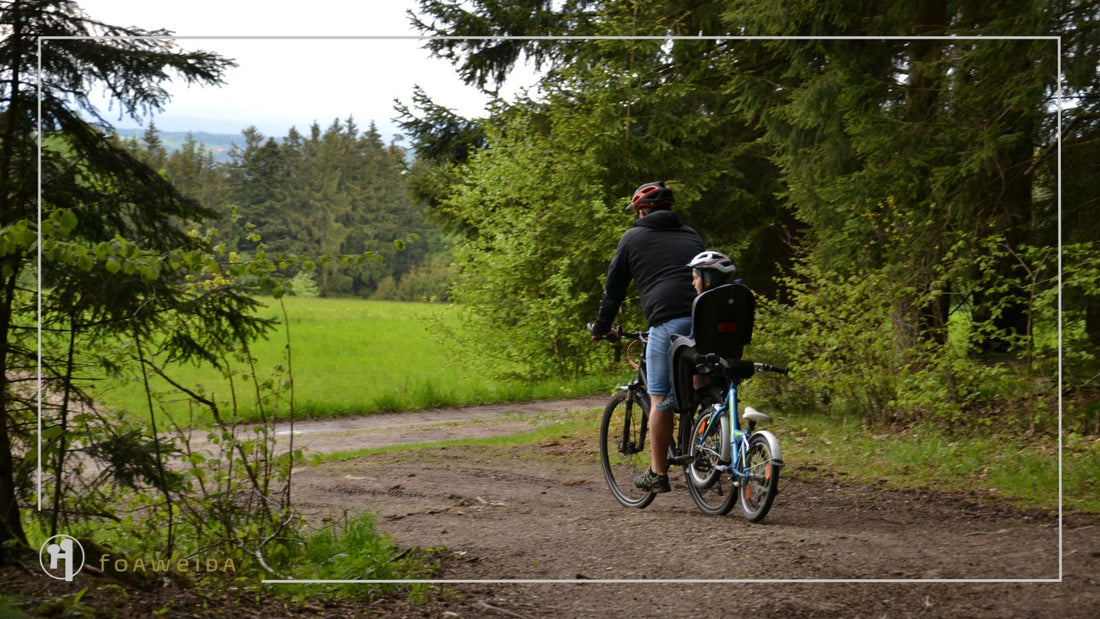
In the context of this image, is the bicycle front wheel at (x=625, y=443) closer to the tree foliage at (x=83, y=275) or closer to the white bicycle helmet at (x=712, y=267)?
the white bicycle helmet at (x=712, y=267)

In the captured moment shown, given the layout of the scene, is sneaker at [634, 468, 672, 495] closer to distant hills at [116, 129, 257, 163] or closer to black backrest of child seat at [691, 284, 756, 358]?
black backrest of child seat at [691, 284, 756, 358]

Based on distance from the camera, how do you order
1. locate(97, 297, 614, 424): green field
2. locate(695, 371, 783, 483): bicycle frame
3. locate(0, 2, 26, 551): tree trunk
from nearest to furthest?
locate(0, 2, 26, 551): tree trunk, locate(97, 297, 614, 424): green field, locate(695, 371, 783, 483): bicycle frame

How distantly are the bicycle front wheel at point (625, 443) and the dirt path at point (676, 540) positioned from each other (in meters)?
0.14

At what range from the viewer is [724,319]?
4.43 m

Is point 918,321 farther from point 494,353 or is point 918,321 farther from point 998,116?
point 494,353

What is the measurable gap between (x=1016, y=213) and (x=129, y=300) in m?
5.11

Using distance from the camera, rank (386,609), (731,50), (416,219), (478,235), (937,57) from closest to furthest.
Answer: (386,609)
(416,219)
(478,235)
(937,57)
(731,50)

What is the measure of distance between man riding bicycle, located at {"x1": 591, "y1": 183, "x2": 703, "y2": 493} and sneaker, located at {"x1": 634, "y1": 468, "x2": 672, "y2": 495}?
2.27 feet

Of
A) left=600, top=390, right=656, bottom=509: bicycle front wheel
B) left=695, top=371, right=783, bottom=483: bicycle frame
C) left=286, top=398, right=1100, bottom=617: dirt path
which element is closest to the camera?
left=286, top=398, right=1100, bottom=617: dirt path

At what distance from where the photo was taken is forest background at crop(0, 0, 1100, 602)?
381 cm

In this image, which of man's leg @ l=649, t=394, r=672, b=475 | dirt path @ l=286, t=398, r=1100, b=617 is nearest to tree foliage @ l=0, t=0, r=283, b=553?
dirt path @ l=286, t=398, r=1100, b=617

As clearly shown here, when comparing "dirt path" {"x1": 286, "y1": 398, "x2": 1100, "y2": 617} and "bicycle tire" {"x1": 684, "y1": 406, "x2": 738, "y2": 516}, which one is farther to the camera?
"bicycle tire" {"x1": 684, "y1": 406, "x2": 738, "y2": 516}

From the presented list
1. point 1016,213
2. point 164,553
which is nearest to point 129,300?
point 164,553

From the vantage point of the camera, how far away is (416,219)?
13.6 feet
